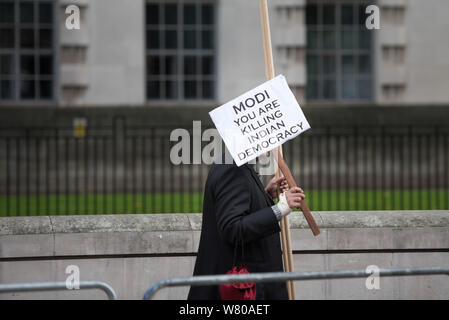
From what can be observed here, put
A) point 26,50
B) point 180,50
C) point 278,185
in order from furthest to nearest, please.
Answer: point 180,50 → point 26,50 → point 278,185

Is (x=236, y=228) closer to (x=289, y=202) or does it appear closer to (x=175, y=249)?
(x=289, y=202)

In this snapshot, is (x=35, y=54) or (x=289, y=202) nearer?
(x=289, y=202)

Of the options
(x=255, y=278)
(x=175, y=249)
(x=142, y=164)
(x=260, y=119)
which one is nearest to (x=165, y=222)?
(x=175, y=249)

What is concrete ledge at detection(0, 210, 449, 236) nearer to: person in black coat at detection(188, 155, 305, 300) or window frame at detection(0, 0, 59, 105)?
person in black coat at detection(188, 155, 305, 300)

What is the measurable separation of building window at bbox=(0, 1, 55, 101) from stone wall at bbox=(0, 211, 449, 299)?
10666 millimetres

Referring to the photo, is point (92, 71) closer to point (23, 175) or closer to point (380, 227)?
point (23, 175)

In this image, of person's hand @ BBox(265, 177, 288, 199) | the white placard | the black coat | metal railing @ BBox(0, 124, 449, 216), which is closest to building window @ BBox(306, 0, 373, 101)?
metal railing @ BBox(0, 124, 449, 216)

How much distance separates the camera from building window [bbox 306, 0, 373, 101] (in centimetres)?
1784

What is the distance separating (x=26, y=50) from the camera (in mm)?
17047

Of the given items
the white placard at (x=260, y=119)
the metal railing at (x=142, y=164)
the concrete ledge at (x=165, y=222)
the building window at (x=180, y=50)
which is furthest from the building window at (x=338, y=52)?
the white placard at (x=260, y=119)

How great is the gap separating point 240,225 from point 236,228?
0.03 metres

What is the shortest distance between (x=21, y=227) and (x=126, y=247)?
0.85 meters

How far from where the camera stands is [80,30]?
16.6 metres
